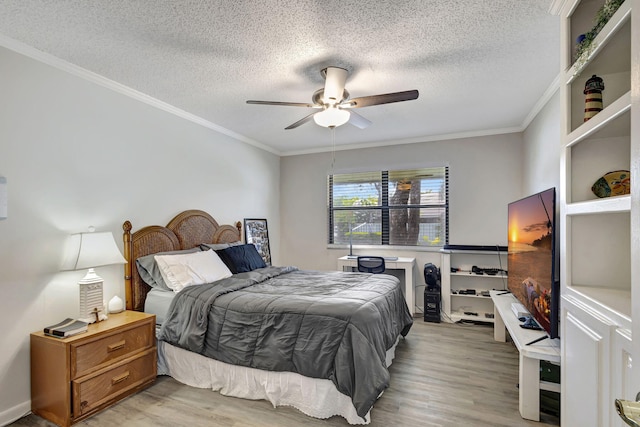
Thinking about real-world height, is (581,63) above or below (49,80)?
below

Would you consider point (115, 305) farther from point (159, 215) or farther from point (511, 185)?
point (511, 185)

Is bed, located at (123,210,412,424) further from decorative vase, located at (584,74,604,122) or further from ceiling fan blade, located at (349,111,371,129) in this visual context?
decorative vase, located at (584,74,604,122)

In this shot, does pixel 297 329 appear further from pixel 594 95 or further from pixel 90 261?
pixel 594 95

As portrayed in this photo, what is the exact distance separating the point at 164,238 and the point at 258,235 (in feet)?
5.71

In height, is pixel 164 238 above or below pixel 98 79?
below

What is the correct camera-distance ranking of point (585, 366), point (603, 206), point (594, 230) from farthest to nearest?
point (594, 230)
point (585, 366)
point (603, 206)

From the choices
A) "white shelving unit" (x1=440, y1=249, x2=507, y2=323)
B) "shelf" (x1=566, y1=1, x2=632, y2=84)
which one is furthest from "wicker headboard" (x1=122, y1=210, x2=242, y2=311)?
"shelf" (x1=566, y1=1, x2=632, y2=84)

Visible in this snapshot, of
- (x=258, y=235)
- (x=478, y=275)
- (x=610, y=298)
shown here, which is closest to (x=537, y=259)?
(x=610, y=298)

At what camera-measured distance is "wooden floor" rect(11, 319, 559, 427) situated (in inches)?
84.7

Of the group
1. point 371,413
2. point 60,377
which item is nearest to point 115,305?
point 60,377

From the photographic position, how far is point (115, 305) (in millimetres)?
2727

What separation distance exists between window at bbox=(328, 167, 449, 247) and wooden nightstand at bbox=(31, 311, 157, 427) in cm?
346

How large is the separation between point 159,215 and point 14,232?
4.11 ft

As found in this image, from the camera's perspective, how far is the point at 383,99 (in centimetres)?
250
